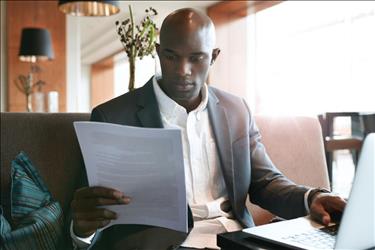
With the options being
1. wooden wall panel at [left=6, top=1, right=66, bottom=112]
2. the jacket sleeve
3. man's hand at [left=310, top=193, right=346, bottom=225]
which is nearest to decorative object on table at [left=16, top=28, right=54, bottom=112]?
wooden wall panel at [left=6, top=1, right=66, bottom=112]

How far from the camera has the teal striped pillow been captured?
3.62 ft

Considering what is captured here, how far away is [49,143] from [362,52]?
3.20 metres

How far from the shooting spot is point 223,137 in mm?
1323

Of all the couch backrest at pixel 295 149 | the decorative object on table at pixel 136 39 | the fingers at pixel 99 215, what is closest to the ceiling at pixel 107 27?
the decorative object on table at pixel 136 39

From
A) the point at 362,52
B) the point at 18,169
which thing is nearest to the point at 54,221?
the point at 18,169

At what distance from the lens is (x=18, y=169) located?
1.29 meters

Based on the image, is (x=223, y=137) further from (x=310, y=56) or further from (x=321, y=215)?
(x=310, y=56)

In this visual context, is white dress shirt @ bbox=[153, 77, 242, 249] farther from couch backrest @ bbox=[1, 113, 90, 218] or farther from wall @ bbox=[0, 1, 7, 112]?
wall @ bbox=[0, 1, 7, 112]

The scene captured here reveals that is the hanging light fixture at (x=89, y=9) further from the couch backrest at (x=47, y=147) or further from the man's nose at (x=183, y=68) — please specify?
the man's nose at (x=183, y=68)

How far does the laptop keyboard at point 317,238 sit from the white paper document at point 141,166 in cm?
25

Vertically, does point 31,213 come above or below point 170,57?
below

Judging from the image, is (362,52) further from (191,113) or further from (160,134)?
(160,134)

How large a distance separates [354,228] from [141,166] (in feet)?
1.42

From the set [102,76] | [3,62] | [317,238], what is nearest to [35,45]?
[3,62]
